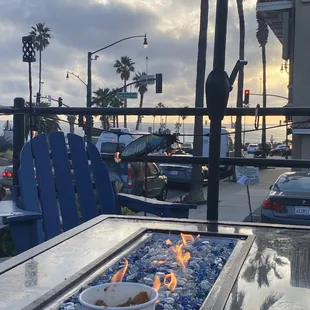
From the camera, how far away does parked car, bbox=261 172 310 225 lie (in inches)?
317

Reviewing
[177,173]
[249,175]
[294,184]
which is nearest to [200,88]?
[177,173]

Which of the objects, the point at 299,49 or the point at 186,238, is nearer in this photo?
the point at 186,238

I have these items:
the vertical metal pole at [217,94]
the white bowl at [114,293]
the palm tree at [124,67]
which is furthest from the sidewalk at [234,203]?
the palm tree at [124,67]

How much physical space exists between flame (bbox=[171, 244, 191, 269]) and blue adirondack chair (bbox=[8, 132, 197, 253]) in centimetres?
123

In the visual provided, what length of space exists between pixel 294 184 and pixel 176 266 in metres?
6.98

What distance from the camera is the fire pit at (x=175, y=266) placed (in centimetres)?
175

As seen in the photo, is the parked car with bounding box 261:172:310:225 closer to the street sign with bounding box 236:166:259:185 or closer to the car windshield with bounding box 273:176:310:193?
the car windshield with bounding box 273:176:310:193

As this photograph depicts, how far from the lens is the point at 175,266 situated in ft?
7.02

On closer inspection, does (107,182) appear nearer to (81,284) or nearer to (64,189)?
(64,189)

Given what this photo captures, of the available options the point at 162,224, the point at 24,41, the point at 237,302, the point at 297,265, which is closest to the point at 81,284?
the point at 237,302

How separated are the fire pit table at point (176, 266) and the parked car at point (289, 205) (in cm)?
541

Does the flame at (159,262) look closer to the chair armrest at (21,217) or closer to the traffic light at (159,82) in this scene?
the chair armrest at (21,217)

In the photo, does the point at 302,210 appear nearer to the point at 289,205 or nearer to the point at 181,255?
the point at 289,205

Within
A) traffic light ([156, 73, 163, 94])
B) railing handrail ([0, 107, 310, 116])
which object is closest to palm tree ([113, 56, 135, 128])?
traffic light ([156, 73, 163, 94])
